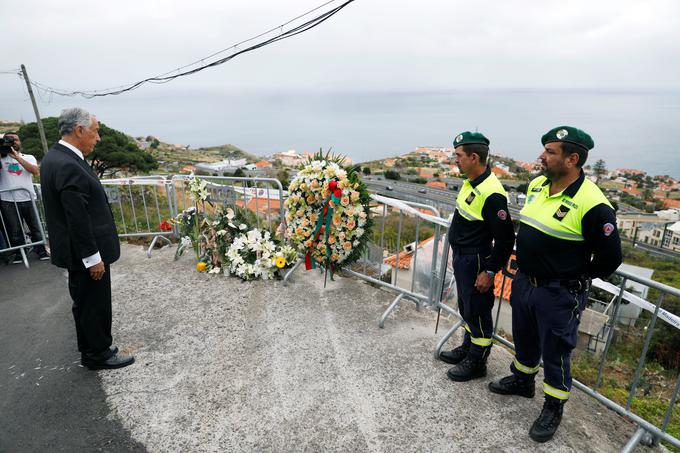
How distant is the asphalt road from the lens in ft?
8.16

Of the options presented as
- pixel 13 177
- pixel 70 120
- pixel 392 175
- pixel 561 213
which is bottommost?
pixel 392 175

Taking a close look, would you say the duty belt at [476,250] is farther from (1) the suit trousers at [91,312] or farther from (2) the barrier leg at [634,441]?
(1) the suit trousers at [91,312]

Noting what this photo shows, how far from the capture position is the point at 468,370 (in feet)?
9.94

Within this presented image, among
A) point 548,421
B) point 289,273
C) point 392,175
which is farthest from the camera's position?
point 392,175

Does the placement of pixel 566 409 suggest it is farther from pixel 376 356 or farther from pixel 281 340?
pixel 281 340

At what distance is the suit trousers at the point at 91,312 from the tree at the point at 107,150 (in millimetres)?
28160

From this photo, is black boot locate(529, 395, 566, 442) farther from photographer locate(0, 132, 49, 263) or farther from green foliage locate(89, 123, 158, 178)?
green foliage locate(89, 123, 158, 178)

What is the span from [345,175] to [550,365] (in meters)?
2.60

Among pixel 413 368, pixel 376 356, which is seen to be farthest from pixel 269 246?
pixel 413 368

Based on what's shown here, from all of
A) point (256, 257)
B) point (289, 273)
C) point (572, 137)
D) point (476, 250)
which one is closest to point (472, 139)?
point (572, 137)

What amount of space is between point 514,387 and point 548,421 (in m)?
0.36

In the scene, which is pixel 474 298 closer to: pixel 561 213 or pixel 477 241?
pixel 477 241

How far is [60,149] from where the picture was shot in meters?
2.76

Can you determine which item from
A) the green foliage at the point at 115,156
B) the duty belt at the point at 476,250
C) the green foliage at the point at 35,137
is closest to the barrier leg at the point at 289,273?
the duty belt at the point at 476,250
